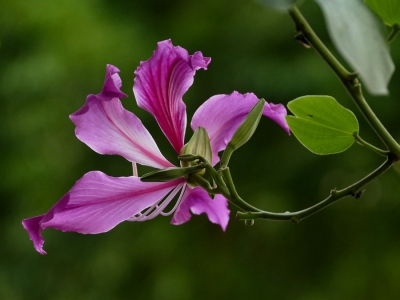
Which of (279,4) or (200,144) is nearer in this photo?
(279,4)

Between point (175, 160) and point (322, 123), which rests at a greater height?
point (322, 123)

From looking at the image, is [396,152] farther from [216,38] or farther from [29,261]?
[29,261]

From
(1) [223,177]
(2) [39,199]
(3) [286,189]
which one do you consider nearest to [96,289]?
(2) [39,199]

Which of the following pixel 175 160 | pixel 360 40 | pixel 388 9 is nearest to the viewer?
pixel 360 40

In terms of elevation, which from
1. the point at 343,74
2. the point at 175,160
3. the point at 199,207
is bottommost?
the point at 175,160

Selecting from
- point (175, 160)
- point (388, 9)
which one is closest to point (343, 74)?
point (388, 9)

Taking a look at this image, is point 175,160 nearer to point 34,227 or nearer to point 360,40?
point 34,227

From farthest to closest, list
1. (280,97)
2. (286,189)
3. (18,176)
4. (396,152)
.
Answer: (18,176)
(286,189)
(280,97)
(396,152)
